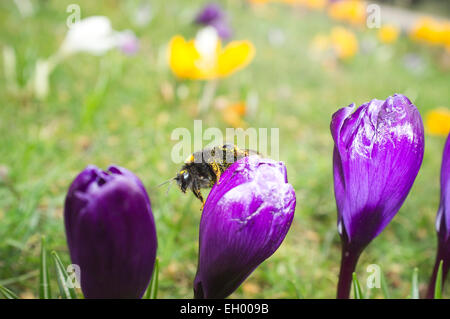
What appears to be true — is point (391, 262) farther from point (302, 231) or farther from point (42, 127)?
point (42, 127)

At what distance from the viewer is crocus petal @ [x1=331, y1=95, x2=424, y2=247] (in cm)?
57

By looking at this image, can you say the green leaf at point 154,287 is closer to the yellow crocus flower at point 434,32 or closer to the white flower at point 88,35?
the white flower at point 88,35

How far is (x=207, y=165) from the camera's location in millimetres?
696

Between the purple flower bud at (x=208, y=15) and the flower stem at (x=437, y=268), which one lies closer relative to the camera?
the flower stem at (x=437, y=268)

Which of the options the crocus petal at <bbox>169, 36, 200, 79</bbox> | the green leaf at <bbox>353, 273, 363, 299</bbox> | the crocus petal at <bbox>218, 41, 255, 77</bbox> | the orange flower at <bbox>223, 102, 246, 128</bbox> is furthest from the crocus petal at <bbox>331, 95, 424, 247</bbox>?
the orange flower at <bbox>223, 102, 246, 128</bbox>

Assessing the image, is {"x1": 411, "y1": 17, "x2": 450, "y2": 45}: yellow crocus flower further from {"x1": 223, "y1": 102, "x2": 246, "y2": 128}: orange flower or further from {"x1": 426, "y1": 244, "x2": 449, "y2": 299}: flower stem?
{"x1": 426, "y1": 244, "x2": 449, "y2": 299}: flower stem

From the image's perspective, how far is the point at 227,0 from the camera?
199 inches

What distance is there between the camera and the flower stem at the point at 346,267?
2.15ft

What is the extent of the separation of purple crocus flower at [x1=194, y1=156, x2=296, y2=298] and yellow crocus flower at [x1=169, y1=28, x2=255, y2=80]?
1307mm

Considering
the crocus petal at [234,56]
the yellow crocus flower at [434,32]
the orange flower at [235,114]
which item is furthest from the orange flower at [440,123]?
the yellow crocus flower at [434,32]

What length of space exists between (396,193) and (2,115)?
1.71 metres

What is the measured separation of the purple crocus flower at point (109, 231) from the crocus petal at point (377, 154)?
291 millimetres

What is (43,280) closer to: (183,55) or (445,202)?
(445,202)
